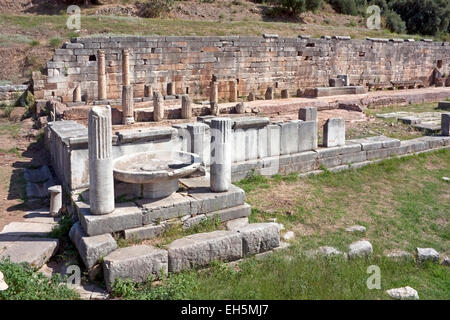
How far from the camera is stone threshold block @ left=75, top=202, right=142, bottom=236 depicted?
667 centimetres

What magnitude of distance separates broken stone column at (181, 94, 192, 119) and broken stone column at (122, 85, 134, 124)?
5.91ft

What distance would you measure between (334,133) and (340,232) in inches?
172

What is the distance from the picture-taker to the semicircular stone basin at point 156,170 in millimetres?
7305

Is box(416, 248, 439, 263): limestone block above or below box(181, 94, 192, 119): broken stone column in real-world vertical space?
below

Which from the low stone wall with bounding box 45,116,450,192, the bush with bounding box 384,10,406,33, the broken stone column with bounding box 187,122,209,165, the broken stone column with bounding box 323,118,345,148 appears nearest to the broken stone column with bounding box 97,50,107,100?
the low stone wall with bounding box 45,116,450,192

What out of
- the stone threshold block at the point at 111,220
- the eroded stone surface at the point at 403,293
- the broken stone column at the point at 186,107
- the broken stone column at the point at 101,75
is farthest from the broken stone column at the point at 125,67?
the eroded stone surface at the point at 403,293

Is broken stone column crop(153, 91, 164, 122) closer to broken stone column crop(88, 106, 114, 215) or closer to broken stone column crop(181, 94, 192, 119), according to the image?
broken stone column crop(181, 94, 192, 119)

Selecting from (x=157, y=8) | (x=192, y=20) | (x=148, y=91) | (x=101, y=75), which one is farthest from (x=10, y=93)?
(x=157, y=8)

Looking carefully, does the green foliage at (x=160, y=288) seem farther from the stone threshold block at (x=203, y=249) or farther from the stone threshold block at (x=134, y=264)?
the stone threshold block at (x=203, y=249)

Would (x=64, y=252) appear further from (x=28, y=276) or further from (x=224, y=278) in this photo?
(x=224, y=278)

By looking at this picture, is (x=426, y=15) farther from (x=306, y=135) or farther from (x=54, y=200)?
(x=54, y=200)

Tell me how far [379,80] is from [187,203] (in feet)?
81.4

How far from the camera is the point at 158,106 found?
1605 centimetres
